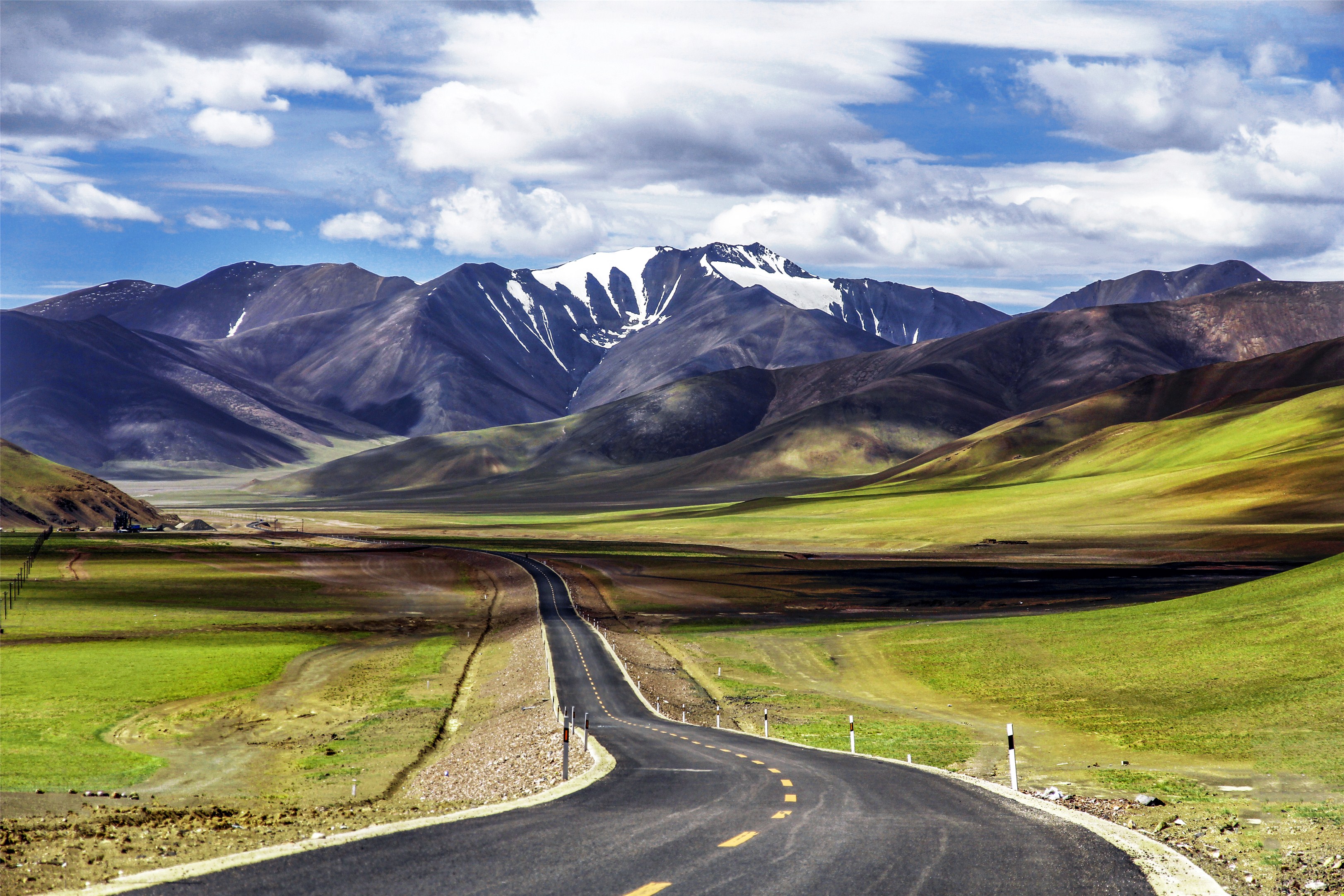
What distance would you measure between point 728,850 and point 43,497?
7943 inches

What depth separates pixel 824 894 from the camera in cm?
1273

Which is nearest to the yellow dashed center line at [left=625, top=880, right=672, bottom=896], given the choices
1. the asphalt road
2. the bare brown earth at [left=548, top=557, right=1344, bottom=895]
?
the asphalt road

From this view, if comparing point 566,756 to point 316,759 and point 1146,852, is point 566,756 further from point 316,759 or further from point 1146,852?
point 316,759

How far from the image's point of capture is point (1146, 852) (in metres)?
15.8

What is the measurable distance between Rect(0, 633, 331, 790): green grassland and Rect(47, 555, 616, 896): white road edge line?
1806cm

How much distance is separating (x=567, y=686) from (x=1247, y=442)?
186 meters

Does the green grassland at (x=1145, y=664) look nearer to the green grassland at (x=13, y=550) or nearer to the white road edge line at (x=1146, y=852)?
the white road edge line at (x=1146, y=852)

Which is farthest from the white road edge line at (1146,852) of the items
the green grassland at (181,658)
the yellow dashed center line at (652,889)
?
the green grassland at (181,658)

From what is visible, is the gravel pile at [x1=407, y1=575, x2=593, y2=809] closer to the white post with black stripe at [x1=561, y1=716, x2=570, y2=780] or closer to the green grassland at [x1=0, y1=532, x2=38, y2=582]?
the white post with black stripe at [x1=561, y1=716, x2=570, y2=780]

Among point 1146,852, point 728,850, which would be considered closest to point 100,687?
point 728,850

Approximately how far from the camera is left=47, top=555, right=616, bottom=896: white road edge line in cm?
1229

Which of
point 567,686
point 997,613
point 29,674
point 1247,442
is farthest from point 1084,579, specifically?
point 1247,442

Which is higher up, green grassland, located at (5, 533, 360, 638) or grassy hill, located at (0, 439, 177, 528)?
grassy hill, located at (0, 439, 177, 528)

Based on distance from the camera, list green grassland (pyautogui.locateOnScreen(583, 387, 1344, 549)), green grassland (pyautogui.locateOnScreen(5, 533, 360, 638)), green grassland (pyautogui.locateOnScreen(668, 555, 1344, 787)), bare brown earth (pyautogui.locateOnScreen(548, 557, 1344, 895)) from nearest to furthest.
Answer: bare brown earth (pyautogui.locateOnScreen(548, 557, 1344, 895)) → green grassland (pyautogui.locateOnScreen(668, 555, 1344, 787)) → green grassland (pyautogui.locateOnScreen(5, 533, 360, 638)) → green grassland (pyautogui.locateOnScreen(583, 387, 1344, 549))
